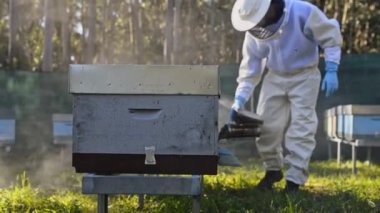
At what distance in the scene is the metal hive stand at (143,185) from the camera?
2.28m

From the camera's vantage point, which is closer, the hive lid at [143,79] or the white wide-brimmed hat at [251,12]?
the hive lid at [143,79]

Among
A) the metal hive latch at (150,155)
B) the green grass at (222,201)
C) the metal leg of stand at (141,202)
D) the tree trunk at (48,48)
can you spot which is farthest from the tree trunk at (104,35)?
the metal hive latch at (150,155)

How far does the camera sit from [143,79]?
7.22 ft

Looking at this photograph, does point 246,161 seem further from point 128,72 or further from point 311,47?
point 128,72

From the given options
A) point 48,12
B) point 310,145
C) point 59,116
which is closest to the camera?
point 310,145

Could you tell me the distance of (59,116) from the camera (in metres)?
5.98

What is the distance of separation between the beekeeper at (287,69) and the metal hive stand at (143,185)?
3.91 ft

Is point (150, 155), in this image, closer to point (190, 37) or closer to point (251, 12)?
point (251, 12)

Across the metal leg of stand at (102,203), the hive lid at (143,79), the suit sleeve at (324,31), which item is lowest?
the metal leg of stand at (102,203)

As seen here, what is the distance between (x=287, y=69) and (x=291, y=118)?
1.03ft

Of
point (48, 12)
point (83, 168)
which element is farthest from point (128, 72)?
point (48, 12)

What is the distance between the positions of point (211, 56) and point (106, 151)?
17.1 meters

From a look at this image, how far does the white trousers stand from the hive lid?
1.29 m

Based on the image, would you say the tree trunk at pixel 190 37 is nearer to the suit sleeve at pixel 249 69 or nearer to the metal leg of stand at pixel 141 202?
the suit sleeve at pixel 249 69
